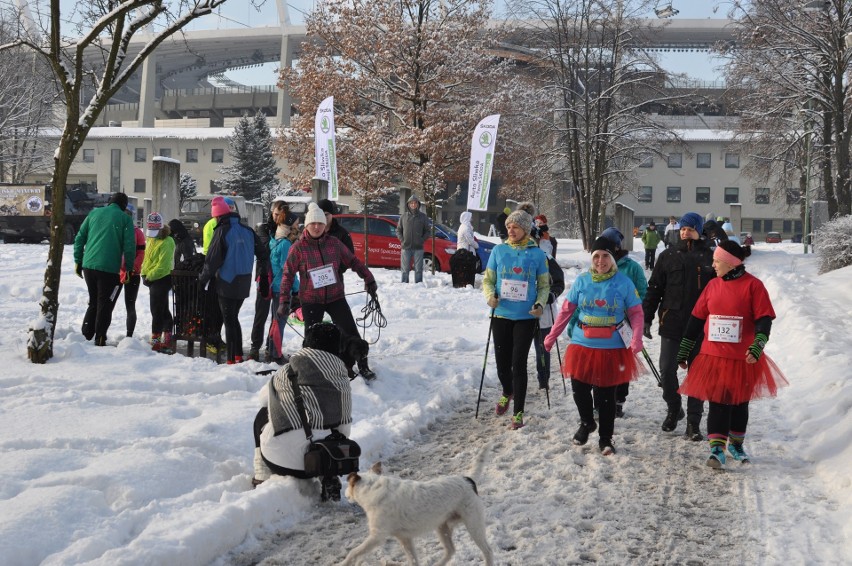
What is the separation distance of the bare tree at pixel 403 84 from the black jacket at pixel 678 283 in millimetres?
19614

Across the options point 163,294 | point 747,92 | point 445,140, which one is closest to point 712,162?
point 747,92

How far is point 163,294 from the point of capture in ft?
34.1

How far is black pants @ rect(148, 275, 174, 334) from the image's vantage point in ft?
34.1

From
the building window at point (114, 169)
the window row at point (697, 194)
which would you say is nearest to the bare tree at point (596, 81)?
the window row at point (697, 194)

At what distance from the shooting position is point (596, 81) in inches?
1319

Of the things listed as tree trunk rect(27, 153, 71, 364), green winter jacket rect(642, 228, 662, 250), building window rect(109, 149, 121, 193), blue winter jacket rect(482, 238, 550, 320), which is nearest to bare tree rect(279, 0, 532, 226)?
green winter jacket rect(642, 228, 662, 250)

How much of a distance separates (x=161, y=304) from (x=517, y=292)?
498cm

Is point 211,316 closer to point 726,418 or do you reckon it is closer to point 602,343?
point 602,343

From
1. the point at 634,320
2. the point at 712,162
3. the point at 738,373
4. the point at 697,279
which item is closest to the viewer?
the point at 738,373

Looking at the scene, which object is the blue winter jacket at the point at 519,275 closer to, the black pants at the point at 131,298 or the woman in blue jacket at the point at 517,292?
the woman in blue jacket at the point at 517,292

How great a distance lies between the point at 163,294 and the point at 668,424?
20.0 feet

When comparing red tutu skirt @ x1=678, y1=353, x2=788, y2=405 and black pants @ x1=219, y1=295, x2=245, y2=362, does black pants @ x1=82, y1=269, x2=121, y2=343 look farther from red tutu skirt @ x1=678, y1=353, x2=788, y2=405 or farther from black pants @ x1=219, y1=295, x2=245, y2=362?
red tutu skirt @ x1=678, y1=353, x2=788, y2=405

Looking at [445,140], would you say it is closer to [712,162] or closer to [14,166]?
[14,166]

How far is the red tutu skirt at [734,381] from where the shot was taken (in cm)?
619
